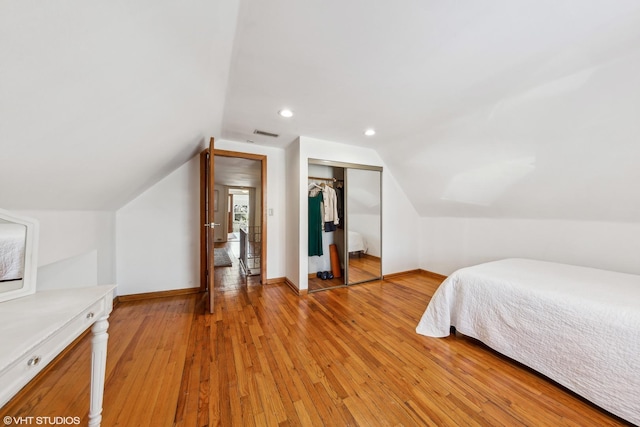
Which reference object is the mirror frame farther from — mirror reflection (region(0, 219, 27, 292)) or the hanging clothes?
the hanging clothes

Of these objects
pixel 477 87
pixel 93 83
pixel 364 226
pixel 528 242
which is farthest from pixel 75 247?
pixel 528 242

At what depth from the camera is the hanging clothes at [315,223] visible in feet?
11.1

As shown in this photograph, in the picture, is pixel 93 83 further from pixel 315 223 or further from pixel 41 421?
pixel 315 223

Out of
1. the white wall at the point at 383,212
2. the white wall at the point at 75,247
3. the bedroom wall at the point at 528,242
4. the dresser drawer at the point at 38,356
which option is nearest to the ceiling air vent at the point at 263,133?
the white wall at the point at 383,212

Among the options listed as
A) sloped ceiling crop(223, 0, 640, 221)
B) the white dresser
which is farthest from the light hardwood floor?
sloped ceiling crop(223, 0, 640, 221)

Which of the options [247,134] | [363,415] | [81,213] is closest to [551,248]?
[363,415]

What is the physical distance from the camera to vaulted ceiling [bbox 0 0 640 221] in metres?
0.82

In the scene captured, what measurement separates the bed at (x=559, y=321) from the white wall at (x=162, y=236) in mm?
2925

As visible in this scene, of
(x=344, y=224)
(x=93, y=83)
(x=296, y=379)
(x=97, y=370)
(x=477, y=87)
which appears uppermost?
(x=477, y=87)

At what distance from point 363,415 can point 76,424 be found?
4.97 feet

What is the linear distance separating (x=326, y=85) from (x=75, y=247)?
7.99ft

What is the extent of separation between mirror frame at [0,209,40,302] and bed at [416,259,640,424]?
264 cm

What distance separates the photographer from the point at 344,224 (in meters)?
3.36

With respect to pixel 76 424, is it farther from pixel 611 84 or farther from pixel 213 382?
pixel 611 84
